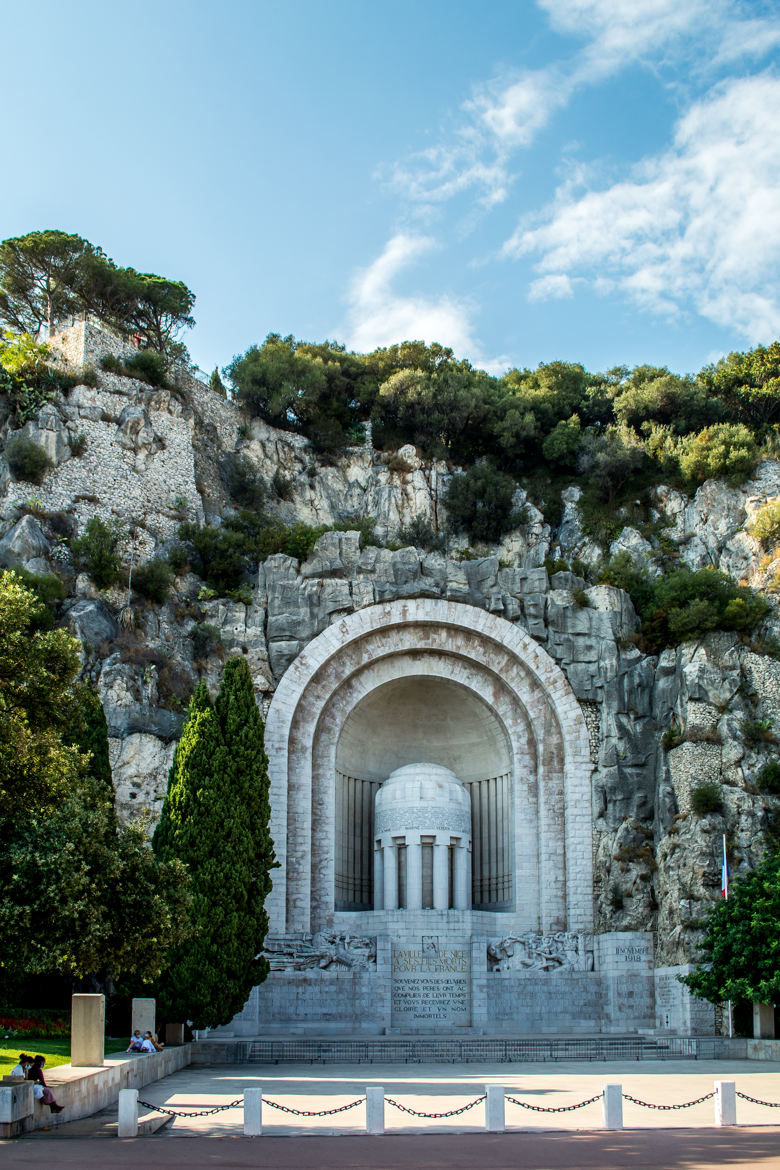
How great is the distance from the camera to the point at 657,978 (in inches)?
1081

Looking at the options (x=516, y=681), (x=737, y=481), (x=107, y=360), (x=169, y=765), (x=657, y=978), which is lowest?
(x=657, y=978)

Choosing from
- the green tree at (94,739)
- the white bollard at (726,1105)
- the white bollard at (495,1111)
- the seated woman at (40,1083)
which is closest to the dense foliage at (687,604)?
the green tree at (94,739)

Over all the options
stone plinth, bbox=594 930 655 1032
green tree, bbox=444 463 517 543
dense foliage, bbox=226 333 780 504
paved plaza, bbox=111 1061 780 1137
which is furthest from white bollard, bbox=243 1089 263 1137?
dense foliage, bbox=226 333 780 504

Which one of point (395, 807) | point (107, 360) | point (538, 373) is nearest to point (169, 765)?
point (395, 807)

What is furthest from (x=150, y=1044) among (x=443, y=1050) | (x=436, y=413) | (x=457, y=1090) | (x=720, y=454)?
(x=436, y=413)

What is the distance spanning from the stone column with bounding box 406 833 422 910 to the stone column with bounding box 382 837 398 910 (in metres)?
0.39

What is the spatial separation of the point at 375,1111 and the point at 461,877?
53.8ft

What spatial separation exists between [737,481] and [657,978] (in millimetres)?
17358

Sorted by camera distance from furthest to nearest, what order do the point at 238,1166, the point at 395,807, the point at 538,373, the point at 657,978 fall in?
the point at 538,373
the point at 395,807
the point at 657,978
the point at 238,1166

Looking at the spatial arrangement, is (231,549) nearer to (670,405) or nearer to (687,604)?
(687,604)

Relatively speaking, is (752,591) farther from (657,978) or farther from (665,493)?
(657,978)

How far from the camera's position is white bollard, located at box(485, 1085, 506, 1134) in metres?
13.9

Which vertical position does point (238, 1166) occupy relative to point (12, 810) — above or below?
below

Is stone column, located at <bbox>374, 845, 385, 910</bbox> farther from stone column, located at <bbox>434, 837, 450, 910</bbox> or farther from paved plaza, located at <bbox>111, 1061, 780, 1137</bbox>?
paved plaza, located at <bbox>111, 1061, 780, 1137</bbox>
